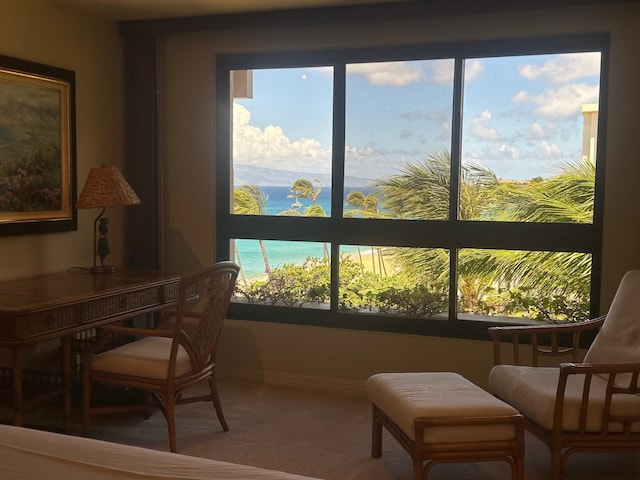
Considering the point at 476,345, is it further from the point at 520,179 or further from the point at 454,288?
the point at 520,179

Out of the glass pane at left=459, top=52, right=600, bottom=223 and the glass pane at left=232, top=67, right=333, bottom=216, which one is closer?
the glass pane at left=459, top=52, right=600, bottom=223

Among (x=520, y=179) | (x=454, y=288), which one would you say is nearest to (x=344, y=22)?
(x=520, y=179)

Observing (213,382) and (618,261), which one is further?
(618,261)

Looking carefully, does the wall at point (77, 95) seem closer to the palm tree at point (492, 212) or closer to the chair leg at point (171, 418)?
the chair leg at point (171, 418)

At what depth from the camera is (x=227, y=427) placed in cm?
376

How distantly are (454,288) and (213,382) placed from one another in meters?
1.61

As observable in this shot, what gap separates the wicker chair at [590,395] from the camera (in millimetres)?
2912

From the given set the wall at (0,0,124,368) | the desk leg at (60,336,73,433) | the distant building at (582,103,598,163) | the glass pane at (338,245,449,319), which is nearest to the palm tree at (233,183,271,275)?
the glass pane at (338,245,449,319)

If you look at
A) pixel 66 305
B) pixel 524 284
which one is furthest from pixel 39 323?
pixel 524 284

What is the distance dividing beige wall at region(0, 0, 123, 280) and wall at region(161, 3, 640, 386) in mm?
355

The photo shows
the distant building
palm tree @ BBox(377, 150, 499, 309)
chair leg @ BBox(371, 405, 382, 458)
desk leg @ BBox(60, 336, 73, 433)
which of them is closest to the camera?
chair leg @ BBox(371, 405, 382, 458)

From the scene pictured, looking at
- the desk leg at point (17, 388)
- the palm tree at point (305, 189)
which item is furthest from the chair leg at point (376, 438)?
the palm tree at point (305, 189)

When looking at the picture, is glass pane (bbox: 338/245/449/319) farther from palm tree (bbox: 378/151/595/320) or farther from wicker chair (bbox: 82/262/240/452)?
wicker chair (bbox: 82/262/240/452)

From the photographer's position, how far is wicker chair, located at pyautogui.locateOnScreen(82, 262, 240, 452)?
3.34 m
